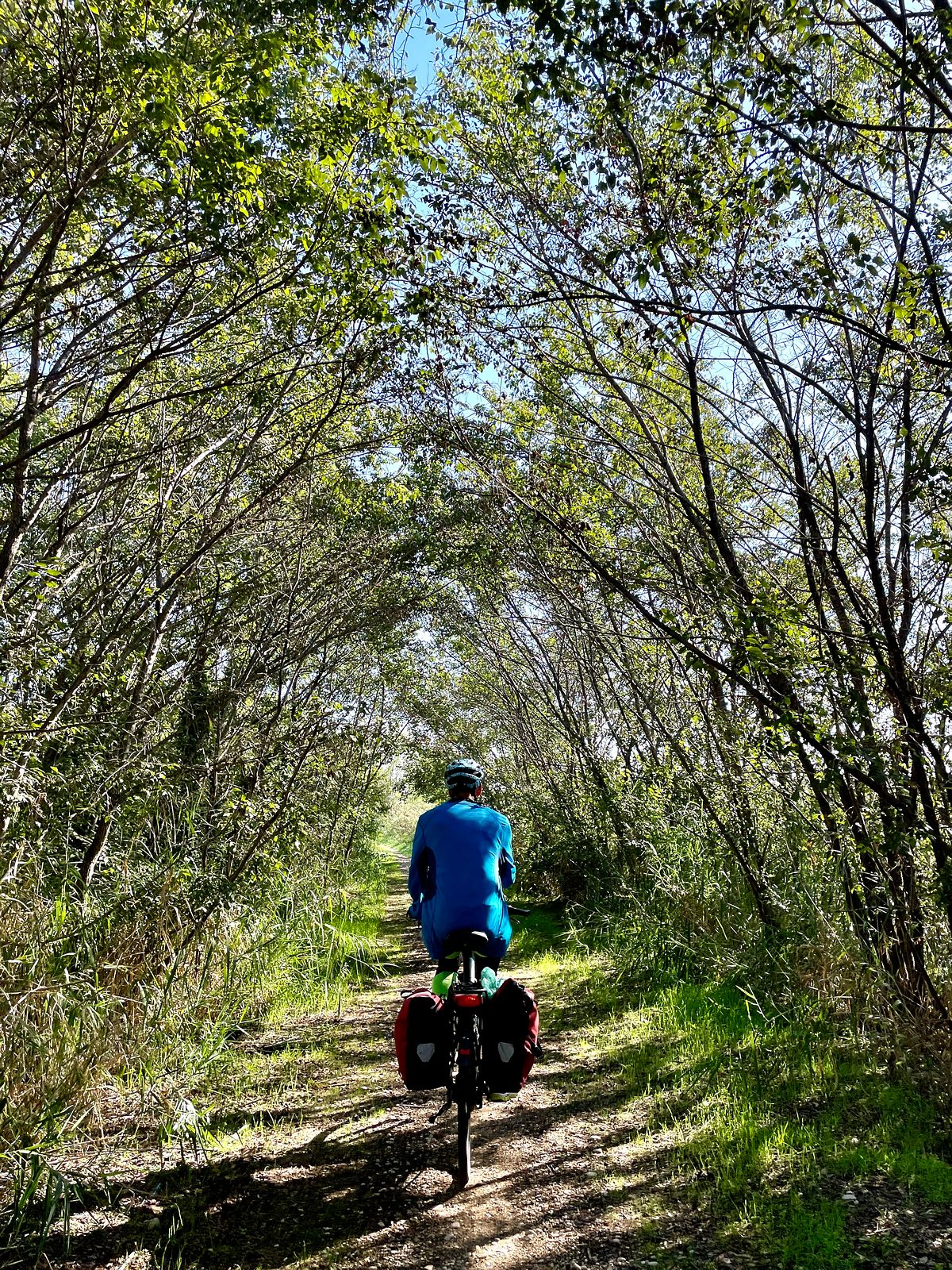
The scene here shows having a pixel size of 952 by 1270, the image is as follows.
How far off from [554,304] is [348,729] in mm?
7328

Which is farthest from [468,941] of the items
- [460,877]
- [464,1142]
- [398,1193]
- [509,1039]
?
[398,1193]

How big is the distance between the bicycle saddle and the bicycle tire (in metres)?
0.64

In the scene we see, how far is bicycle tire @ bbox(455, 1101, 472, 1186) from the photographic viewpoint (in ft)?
10.7

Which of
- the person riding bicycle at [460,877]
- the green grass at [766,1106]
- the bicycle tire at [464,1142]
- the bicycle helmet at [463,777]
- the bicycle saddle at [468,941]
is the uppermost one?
the bicycle helmet at [463,777]

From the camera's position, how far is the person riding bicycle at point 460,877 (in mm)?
3637

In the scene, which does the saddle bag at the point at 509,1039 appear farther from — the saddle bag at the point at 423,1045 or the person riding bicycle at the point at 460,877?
the person riding bicycle at the point at 460,877

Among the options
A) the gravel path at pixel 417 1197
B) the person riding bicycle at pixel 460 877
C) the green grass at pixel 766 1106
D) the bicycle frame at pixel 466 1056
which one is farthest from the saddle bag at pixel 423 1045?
the green grass at pixel 766 1106

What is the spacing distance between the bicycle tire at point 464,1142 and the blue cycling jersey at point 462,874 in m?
0.66

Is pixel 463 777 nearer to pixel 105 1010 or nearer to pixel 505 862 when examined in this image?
pixel 505 862

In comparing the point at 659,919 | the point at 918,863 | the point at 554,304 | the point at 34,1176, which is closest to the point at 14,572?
the point at 34,1176

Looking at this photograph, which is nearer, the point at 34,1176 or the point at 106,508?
the point at 34,1176

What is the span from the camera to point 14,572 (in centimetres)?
359

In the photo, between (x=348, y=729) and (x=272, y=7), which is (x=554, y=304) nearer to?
(x=272, y=7)

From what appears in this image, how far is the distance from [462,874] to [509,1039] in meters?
0.76
